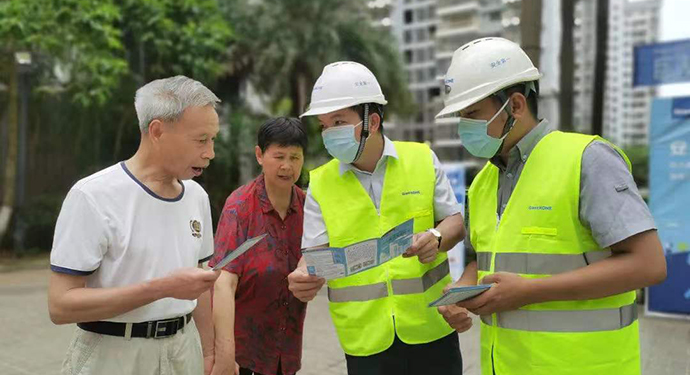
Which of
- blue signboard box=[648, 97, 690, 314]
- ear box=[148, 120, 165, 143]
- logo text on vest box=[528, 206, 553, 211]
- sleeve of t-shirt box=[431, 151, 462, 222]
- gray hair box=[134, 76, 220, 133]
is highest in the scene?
gray hair box=[134, 76, 220, 133]

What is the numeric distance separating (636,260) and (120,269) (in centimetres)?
154

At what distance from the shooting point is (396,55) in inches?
719

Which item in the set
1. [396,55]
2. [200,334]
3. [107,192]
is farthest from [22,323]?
[396,55]

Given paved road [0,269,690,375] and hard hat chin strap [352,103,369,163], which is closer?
hard hat chin strap [352,103,369,163]

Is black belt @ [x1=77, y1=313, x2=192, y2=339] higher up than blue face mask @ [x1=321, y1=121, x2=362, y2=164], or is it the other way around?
blue face mask @ [x1=321, y1=121, x2=362, y2=164]

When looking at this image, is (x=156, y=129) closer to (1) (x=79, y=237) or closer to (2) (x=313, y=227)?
(1) (x=79, y=237)

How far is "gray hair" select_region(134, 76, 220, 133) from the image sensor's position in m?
2.03

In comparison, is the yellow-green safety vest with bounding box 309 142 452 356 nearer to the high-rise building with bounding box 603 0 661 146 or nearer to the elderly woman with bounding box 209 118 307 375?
the elderly woman with bounding box 209 118 307 375

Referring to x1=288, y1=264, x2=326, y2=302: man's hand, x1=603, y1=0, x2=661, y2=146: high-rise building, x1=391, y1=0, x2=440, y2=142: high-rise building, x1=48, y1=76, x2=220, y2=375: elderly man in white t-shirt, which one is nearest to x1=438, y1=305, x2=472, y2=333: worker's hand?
x1=288, y1=264, x2=326, y2=302: man's hand

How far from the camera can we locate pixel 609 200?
1765 millimetres

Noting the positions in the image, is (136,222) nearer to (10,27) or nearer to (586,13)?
(10,27)

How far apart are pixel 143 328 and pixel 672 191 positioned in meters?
6.17

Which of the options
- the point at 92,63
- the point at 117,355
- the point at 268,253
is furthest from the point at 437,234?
the point at 92,63

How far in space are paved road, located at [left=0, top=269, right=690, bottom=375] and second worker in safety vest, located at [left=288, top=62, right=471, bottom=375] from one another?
9.60 ft
